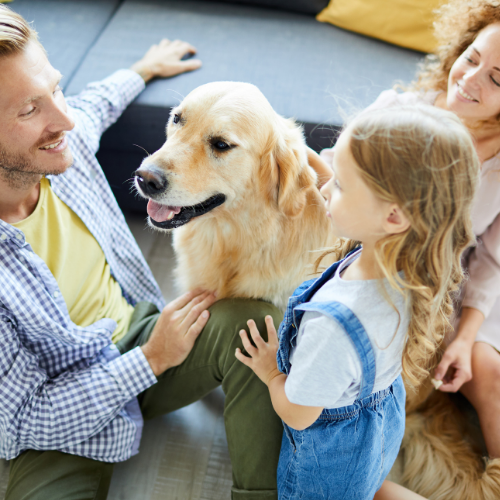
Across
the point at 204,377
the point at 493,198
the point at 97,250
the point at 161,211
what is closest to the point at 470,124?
the point at 493,198

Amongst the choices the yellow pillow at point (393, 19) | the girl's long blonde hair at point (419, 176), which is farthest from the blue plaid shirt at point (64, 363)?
the yellow pillow at point (393, 19)

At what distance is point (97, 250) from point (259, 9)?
65.0 inches

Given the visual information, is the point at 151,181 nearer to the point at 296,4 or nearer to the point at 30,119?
the point at 30,119

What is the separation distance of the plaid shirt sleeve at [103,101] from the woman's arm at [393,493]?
1409 millimetres

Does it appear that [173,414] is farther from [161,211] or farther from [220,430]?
[161,211]

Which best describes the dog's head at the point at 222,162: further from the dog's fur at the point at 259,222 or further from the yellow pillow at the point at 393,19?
the yellow pillow at the point at 393,19

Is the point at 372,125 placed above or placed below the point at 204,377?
above

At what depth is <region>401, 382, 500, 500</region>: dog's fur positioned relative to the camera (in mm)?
1367

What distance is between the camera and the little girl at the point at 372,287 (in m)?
0.76

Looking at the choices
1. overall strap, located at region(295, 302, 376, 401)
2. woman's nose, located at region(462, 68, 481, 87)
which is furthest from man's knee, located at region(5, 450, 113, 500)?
woman's nose, located at region(462, 68, 481, 87)

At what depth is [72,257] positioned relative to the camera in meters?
1.35

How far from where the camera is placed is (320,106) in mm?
1851

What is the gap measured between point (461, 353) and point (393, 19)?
156 cm

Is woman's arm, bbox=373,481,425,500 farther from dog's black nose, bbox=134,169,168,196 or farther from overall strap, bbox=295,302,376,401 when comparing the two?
dog's black nose, bbox=134,169,168,196
